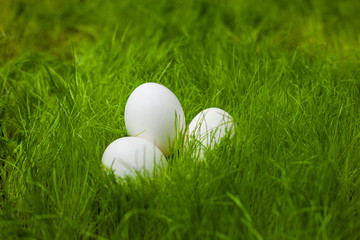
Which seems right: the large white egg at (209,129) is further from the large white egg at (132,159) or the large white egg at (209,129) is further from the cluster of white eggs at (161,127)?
the large white egg at (132,159)

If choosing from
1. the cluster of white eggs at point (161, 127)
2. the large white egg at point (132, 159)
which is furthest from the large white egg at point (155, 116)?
the large white egg at point (132, 159)

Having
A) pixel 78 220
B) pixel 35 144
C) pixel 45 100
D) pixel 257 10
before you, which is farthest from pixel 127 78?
pixel 257 10

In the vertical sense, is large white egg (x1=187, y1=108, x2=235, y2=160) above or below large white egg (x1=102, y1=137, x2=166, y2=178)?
above

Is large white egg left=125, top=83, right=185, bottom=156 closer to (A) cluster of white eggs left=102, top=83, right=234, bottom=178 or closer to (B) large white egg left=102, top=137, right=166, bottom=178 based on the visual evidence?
(A) cluster of white eggs left=102, top=83, right=234, bottom=178

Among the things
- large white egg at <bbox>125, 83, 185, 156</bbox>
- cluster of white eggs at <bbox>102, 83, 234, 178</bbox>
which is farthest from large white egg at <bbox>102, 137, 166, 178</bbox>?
large white egg at <bbox>125, 83, 185, 156</bbox>

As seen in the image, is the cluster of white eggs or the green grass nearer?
the green grass

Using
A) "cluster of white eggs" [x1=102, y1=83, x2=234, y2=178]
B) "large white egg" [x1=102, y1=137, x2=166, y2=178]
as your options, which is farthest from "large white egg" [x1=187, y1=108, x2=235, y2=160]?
"large white egg" [x1=102, y1=137, x2=166, y2=178]
